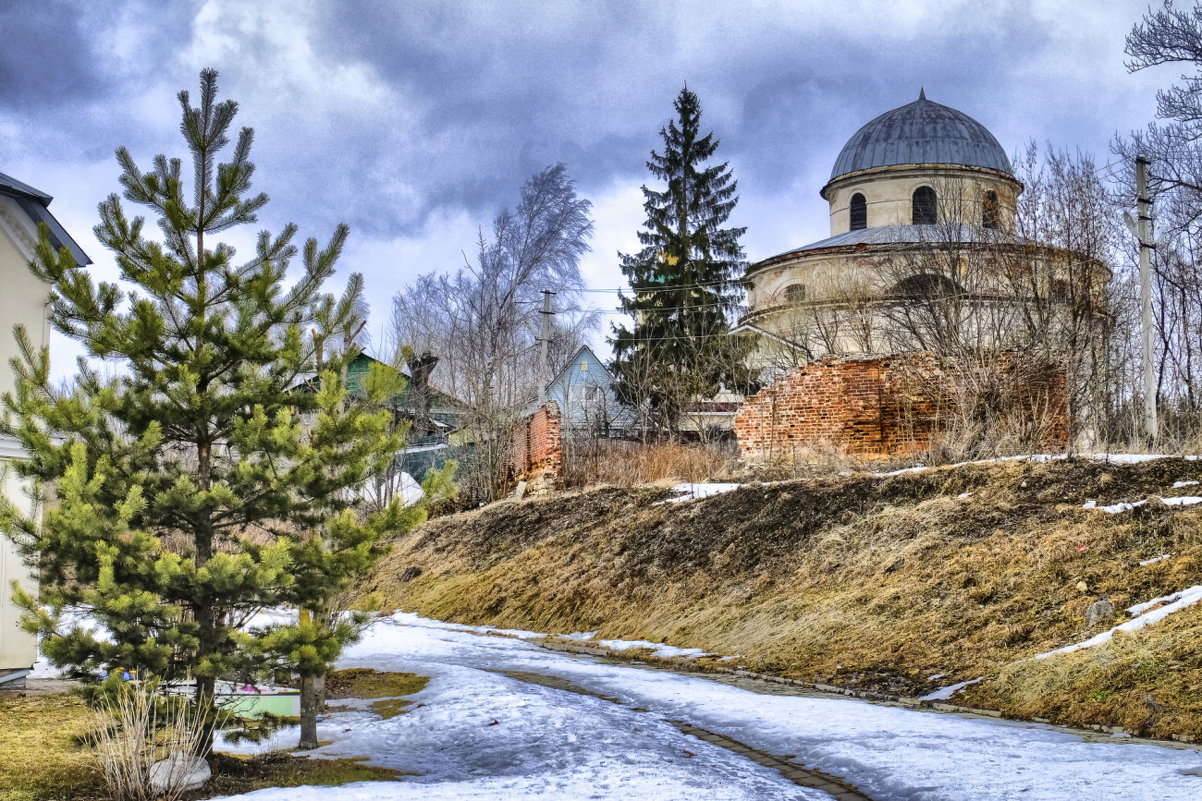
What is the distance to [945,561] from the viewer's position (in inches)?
523

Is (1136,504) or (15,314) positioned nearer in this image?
(15,314)

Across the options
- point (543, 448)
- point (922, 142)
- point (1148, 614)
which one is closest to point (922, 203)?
point (922, 142)

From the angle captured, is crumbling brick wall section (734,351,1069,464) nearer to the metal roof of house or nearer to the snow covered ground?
the snow covered ground

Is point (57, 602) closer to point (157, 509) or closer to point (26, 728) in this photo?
point (157, 509)

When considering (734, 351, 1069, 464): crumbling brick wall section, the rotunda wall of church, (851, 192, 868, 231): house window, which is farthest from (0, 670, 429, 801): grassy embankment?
(851, 192, 868, 231): house window

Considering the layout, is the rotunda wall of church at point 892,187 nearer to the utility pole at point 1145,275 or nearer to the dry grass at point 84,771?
the utility pole at point 1145,275

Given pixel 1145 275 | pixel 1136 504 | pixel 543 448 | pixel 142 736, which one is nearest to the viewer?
pixel 142 736

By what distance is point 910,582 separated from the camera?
1317cm

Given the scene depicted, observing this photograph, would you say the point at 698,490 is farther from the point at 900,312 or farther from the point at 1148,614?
the point at 1148,614

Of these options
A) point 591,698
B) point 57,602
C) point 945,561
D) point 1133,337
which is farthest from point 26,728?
point 1133,337

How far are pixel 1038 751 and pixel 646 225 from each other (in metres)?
37.5

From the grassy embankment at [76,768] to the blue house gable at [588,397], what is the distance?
22.1 meters

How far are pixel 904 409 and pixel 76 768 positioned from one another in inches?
620

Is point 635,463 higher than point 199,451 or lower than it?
higher
